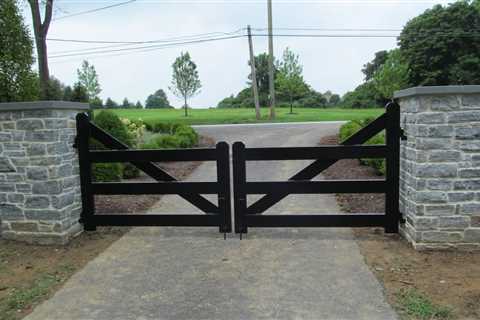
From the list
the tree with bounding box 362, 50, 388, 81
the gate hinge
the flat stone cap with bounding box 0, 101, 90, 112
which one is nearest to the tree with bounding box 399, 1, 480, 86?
the tree with bounding box 362, 50, 388, 81

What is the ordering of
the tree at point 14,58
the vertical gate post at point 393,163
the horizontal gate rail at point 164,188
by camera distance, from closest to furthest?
the vertical gate post at point 393,163 < the horizontal gate rail at point 164,188 < the tree at point 14,58

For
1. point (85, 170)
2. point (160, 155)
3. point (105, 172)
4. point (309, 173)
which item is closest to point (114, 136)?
point (105, 172)

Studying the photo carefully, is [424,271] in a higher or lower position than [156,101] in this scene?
lower

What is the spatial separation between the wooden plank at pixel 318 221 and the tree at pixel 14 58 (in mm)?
5468

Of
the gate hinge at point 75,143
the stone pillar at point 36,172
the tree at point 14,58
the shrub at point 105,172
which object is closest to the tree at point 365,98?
the shrub at point 105,172

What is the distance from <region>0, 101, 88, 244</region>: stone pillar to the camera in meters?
4.81

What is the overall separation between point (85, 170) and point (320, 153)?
302cm

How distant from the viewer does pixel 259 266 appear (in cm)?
410

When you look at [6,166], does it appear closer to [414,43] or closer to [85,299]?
[85,299]

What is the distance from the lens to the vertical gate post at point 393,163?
4.86 m

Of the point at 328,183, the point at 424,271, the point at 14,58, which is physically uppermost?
the point at 14,58

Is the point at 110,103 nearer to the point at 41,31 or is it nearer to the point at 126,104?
the point at 126,104

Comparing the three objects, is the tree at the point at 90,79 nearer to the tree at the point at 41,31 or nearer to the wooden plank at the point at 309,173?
the tree at the point at 41,31

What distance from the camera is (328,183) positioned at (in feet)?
16.3
